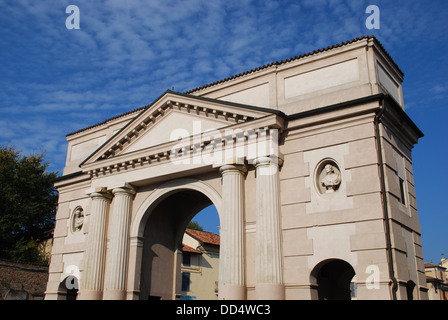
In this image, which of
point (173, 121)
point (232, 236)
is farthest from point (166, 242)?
point (232, 236)

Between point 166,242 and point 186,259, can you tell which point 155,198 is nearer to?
point 166,242

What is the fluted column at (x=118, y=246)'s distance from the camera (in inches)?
741

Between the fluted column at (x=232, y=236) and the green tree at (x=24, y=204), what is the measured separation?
23.5 metres

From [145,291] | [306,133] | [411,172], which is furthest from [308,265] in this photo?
[145,291]

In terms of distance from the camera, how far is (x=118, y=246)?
759 inches

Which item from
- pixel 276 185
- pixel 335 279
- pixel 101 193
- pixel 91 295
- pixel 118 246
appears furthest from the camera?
pixel 101 193

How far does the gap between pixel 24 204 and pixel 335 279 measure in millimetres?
28062

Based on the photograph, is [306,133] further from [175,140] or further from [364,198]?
[175,140]

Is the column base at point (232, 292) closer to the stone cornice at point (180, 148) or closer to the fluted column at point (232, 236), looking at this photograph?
the fluted column at point (232, 236)

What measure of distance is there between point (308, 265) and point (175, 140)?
23.7 feet

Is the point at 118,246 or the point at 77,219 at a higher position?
the point at 77,219

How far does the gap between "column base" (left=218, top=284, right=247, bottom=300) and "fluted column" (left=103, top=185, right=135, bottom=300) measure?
202 inches

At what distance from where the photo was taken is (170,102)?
774 inches

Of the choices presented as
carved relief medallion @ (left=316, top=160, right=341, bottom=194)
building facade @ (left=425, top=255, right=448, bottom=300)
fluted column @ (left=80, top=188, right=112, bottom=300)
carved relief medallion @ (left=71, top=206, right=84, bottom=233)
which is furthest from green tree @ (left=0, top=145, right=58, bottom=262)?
building facade @ (left=425, top=255, right=448, bottom=300)
